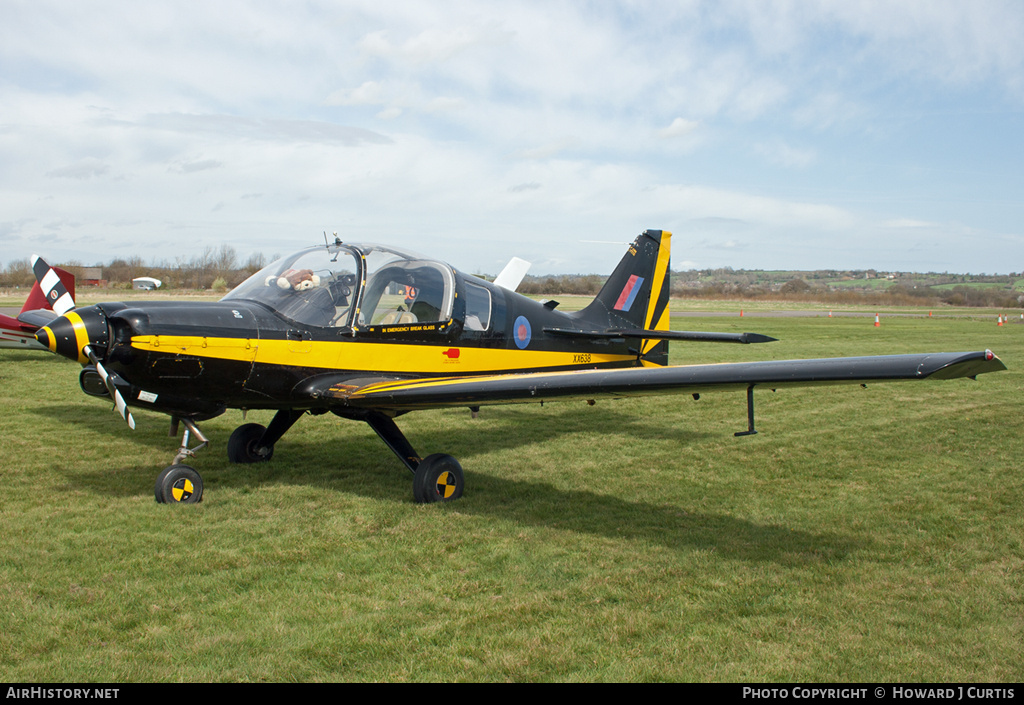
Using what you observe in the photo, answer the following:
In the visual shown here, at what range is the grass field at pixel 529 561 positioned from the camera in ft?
11.5

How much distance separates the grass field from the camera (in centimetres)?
350

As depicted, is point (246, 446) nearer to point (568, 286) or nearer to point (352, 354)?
point (352, 354)

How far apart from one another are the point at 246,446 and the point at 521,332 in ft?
10.7

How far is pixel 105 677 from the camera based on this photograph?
10.8ft

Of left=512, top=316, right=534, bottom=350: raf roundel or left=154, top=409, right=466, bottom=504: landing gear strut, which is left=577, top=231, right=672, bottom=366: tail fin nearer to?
left=512, top=316, right=534, bottom=350: raf roundel

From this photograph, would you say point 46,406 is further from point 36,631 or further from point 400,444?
point 36,631

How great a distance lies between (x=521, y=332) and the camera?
812cm

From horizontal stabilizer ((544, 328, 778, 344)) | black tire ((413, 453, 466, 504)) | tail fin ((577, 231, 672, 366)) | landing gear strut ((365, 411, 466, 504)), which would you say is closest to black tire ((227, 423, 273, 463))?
landing gear strut ((365, 411, 466, 504))

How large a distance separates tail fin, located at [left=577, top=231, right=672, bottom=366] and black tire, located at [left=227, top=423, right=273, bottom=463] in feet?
14.8

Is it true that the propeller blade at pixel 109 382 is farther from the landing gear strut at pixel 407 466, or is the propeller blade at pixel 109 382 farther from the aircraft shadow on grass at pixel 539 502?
the aircraft shadow on grass at pixel 539 502

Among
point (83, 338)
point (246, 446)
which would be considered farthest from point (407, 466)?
point (83, 338)

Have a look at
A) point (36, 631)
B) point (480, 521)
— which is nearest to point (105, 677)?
point (36, 631)
